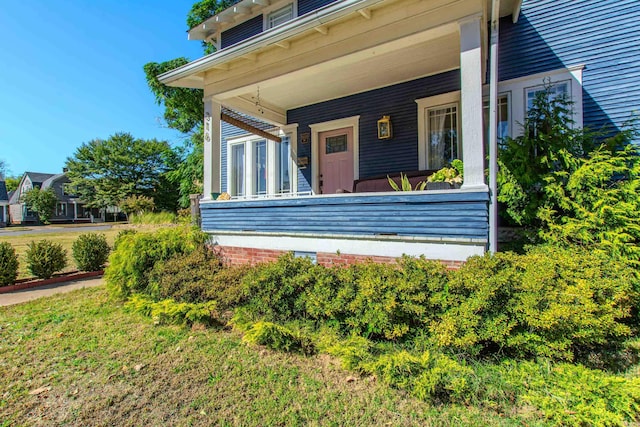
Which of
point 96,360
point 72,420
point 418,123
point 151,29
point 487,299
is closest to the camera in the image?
point 72,420

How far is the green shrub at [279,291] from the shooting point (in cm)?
372

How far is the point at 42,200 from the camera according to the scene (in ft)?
109

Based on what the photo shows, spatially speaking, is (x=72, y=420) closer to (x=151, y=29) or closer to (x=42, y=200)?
(x=151, y=29)

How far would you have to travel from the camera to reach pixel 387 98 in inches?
277

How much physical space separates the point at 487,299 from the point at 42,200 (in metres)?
42.9

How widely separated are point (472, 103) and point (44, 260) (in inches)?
328

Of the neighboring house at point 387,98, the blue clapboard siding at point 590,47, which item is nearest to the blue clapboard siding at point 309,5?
the neighboring house at point 387,98

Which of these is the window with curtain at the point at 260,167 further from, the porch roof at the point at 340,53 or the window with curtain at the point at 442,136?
the window with curtain at the point at 442,136

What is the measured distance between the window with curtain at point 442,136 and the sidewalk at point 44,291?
7231mm

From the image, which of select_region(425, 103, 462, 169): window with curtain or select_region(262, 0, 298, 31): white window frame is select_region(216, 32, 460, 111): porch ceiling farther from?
select_region(262, 0, 298, 31): white window frame

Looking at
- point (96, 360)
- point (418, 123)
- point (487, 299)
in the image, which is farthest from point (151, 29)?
point (487, 299)

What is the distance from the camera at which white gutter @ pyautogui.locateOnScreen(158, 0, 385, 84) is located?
4117 millimetres

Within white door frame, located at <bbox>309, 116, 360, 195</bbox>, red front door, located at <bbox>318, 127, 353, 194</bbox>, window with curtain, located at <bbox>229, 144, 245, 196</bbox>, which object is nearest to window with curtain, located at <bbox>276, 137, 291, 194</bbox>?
white door frame, located at <bbox>309, 116, 360, 195</bbox>

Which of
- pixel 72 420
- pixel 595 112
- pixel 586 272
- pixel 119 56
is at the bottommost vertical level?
pixel 72 420
